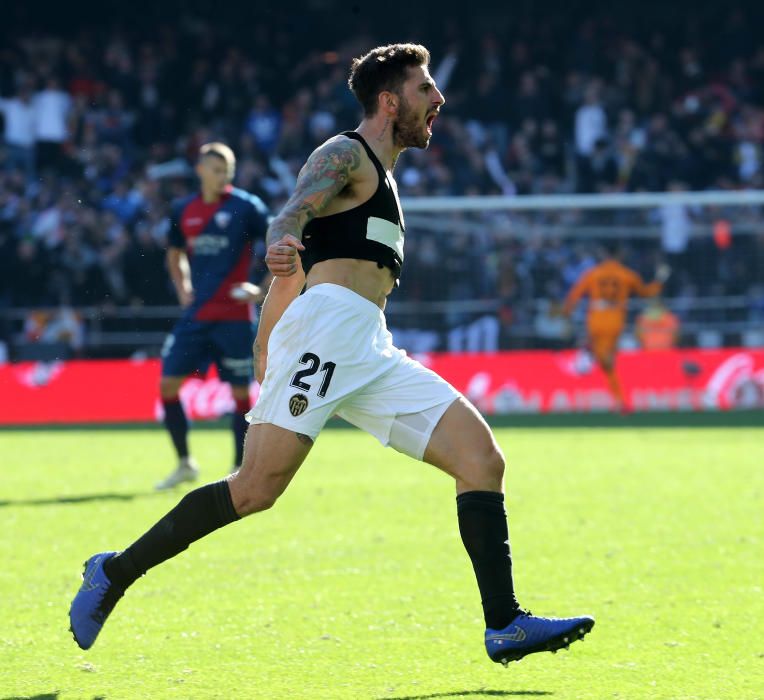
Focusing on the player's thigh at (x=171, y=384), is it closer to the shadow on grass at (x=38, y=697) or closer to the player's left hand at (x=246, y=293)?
the player's left hand at (x=246, y=293)

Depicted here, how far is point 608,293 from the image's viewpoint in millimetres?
19438

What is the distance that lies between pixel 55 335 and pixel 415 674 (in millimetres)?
16178

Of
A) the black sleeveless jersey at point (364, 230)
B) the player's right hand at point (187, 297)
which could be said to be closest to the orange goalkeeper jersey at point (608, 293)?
the player's right hand at point (187, 297)

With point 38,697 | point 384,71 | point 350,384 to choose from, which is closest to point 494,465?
point 350,384

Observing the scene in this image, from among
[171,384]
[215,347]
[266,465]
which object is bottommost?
[171,384]

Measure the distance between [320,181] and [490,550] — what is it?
1.39m

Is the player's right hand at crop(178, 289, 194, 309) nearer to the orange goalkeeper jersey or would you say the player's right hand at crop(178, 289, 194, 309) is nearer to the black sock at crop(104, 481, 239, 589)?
the black sock at crop(104, 481, 239, 589)

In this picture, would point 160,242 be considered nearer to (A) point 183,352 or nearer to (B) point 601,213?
(B) point 601,213

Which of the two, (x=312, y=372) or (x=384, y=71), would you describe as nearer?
(x=312, y=372)

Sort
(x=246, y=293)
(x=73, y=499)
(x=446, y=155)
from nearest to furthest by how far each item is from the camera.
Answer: (x=73, y=499), (x=246, y=293), (x=446, y=155)

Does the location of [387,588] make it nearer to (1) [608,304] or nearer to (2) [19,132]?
(1) [608,304]

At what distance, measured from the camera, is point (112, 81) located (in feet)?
84.2

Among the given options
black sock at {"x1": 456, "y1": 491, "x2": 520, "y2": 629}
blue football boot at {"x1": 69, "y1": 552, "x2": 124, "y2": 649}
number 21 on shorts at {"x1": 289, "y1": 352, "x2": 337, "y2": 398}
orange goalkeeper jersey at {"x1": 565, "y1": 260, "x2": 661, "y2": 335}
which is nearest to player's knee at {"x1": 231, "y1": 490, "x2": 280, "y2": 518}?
number 21 on shorts at {"x1": 289, "y1": 352, "x2": 337, "y2": 398}

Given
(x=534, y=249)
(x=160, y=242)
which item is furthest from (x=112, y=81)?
(x=534, y=249)
